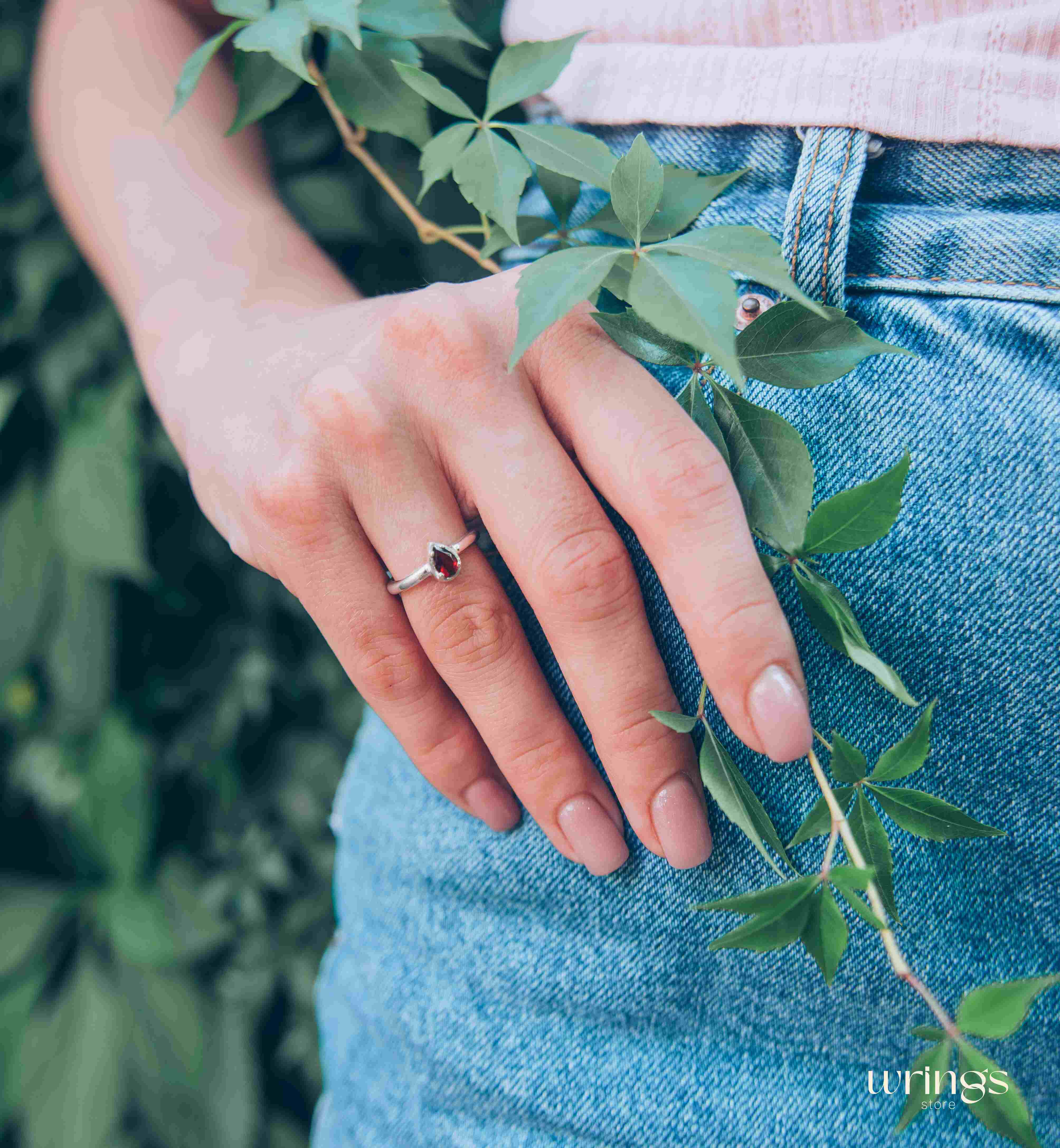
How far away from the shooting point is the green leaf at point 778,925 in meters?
0.33

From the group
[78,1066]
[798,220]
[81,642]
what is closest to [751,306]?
[798,220]

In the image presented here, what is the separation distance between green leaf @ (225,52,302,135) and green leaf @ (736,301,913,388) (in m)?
0.36

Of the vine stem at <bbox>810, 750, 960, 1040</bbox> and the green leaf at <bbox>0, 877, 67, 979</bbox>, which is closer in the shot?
the vine stem at <bbox>810, 750, 960, 1040</bbox>

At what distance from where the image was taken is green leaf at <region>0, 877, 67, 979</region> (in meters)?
1.07

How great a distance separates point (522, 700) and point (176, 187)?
0.52 metres

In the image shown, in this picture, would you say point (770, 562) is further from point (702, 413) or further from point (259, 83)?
point (259, 83)

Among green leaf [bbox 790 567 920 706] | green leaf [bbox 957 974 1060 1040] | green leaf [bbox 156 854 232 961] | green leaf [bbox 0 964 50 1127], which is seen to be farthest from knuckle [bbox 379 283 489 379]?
green leaf [bbox 0 964 50 1127]

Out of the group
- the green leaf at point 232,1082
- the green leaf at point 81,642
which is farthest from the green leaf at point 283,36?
the green leaf at point 232,1082

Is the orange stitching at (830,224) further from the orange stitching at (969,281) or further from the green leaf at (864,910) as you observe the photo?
the green leaf at (864,910)

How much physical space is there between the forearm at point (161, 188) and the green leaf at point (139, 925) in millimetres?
734

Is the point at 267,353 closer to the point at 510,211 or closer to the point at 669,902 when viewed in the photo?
the point at 510,211

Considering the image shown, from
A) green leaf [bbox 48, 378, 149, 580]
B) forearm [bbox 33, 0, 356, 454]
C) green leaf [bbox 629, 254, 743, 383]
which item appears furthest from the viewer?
green leaf [bbox 48, 378, 149, 580]

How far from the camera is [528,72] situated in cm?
46

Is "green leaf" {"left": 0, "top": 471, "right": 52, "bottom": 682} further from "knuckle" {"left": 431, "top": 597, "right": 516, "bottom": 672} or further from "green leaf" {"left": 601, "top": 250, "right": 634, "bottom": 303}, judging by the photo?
"green leaf" {"left": 601, "top": 250, "right": 634, "bottom": 303}
